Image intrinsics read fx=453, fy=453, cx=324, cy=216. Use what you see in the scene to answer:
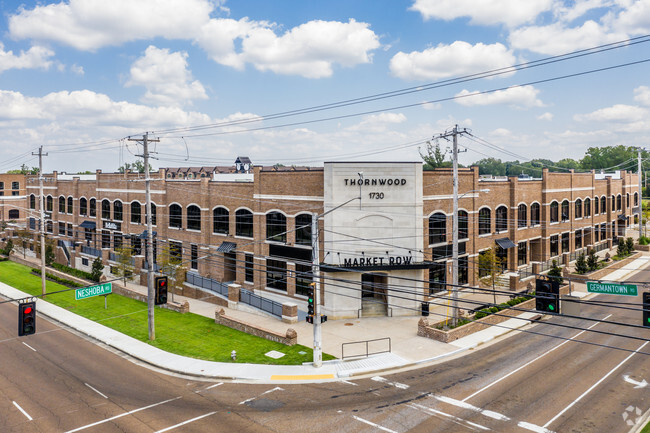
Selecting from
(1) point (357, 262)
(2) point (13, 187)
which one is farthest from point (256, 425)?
(2) point (13, 187)

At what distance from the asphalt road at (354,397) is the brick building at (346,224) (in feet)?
16.5

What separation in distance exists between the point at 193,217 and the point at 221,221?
13.0 ft

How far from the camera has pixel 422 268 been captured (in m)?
32.8

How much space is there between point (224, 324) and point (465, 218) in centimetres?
2241

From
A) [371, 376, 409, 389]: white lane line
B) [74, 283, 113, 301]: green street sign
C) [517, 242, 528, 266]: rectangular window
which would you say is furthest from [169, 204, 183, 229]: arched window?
[517, 242, 528, 266]: rectangular window

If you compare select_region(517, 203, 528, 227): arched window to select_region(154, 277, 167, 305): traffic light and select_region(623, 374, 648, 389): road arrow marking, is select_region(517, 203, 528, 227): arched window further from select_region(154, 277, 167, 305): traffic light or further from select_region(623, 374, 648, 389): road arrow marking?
select_region(154, 277, 167, 305): traffic light

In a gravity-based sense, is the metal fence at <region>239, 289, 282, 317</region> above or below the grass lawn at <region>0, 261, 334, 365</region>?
above

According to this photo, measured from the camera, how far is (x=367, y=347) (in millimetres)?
25125

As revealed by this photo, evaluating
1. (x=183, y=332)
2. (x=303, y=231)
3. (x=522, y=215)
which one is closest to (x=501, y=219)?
(x=522, y=215)

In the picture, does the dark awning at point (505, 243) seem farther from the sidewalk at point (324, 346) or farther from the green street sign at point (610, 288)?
the green street sign at point (610, 288)

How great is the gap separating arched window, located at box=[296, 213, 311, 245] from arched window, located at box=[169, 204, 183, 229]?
626 inches

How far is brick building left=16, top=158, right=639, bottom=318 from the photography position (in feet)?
107

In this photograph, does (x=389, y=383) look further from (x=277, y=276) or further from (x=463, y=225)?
(x=463, y=225)

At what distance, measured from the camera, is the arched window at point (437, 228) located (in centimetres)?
3616
